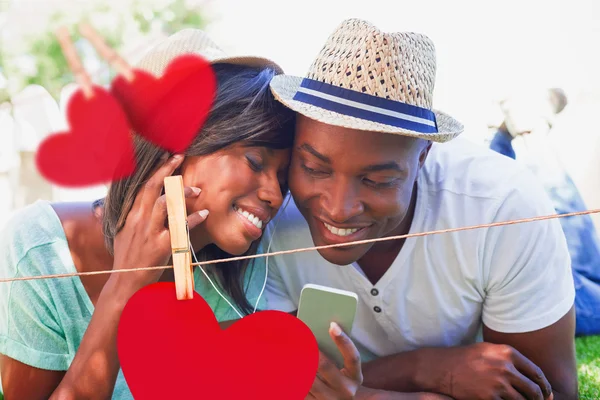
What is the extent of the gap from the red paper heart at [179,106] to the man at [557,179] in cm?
145

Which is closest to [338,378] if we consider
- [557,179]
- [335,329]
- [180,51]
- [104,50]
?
[335,329]

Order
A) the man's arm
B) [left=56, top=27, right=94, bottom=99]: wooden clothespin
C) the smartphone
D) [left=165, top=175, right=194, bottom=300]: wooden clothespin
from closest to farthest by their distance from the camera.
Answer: [left=165, top=175, right=194, bottom=300]: wooden clothespin → the smartphone → the man's arm → [left=56, top=27, right=94, bottom=99]: wooden clothespin

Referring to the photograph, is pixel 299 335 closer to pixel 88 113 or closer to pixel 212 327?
pixel 212 327

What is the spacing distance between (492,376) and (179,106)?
839 mm

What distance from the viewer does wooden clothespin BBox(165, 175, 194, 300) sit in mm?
950

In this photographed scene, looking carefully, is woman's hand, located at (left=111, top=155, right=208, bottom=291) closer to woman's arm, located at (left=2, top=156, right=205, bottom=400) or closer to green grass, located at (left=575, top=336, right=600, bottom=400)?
woman's arm, located at (left=2, top=156, right=205, bottom=400)

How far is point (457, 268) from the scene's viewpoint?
4.50 ft

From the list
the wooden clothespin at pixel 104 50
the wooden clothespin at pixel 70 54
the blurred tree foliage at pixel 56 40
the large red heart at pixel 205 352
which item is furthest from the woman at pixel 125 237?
the blurred tree foliage at pixel 56 40

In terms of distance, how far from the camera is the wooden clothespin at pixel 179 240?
37.4 inches

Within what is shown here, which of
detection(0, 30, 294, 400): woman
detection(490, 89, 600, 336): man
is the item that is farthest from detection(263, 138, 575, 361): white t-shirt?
detection(490, 89, 600, 336): man

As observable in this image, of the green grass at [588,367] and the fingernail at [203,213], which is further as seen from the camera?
the green grass at [588,367]

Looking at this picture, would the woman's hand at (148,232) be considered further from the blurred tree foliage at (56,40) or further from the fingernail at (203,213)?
the blurred tree foliage at (56,40)

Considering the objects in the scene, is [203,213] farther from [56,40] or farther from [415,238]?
[56,40]

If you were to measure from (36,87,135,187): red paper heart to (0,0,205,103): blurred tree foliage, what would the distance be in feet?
1.43
